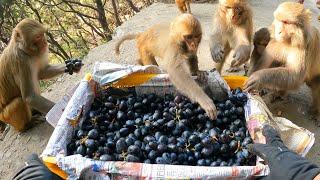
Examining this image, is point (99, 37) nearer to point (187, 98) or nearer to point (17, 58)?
point (17, 58)

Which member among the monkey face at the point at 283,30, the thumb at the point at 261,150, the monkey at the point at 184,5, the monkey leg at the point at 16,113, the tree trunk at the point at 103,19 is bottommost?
the tree trunk at the point at 103,19

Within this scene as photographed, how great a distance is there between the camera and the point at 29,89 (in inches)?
195

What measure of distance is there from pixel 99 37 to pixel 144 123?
9426 mm

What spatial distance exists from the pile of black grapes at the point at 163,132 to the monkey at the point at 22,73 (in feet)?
3.65

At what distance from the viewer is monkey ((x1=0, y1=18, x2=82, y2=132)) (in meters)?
4.81

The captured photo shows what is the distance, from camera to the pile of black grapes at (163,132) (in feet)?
11.3

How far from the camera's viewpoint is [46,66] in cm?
540

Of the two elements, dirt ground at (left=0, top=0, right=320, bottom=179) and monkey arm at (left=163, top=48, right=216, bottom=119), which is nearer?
monkey arm at (left=163, top=48, right=216, bottom=119)

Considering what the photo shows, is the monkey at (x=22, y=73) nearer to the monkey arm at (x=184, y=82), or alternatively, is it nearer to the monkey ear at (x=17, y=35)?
the monkey ear at (x=17, y=35)

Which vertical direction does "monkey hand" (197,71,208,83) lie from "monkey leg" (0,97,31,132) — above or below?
above

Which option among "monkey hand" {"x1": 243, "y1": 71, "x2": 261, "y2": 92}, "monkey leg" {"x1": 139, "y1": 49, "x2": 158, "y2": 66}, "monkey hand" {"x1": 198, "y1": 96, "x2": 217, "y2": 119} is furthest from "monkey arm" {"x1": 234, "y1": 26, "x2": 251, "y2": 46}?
"monkey hand" {"x1": 198, "y1": 96, "x2": 217, "y2": 119}

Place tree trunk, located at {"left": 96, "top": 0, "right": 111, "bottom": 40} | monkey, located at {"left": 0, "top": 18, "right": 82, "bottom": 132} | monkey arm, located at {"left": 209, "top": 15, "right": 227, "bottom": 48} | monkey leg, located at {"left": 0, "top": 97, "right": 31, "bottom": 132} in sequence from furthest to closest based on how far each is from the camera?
tree trunk, located at {"left": 96, "top": 0, "right": 111, "bottom": 40}, monkey arm, located at {"left": 209, "top": 15, "right": 227, "bottom": 48}, monkey leg, located at {"left": 0, "top": 97, "right": 31, "bottom": 132}, monkey, located at {"left": 0, "top": 18, "right": 82, "bottom": 132}

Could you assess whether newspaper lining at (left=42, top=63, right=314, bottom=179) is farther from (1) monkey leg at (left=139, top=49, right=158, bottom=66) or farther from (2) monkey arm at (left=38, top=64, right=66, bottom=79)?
(2) monkey arm at (left=38, top=64, right=66, bottom=79)

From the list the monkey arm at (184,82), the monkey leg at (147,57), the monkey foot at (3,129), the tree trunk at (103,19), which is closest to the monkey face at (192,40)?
the monkey arm at (184,82)
